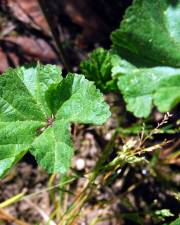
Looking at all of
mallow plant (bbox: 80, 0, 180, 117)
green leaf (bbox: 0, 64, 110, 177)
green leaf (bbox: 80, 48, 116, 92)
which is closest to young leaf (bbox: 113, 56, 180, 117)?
mallow plant (bbox: 80, 0, 180, 117)

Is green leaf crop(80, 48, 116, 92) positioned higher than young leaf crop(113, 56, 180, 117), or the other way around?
green leaf crop(80, 48, 116, 92)

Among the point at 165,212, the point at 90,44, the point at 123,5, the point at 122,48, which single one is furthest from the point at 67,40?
the point at 165,212

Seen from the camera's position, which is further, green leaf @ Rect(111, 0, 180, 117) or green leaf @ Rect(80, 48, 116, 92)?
green leaf @ Rect(80, 48, 116, 92)

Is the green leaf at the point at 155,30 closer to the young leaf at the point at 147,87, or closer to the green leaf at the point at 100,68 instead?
the young leaf at the point at 147,87

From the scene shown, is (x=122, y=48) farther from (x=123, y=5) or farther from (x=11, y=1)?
(x=11, y=1)

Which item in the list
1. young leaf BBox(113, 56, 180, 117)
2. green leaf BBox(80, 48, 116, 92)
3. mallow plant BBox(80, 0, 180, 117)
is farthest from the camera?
green leaf BBox(80, 48, 116, 92)

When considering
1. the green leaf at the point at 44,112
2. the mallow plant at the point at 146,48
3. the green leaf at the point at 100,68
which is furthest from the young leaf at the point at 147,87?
the green leaf at the point at 100,68

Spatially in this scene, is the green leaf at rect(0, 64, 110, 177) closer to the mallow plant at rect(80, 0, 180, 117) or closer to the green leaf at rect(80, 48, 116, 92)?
the mallow plant at rect(80, 0, 180, 117)

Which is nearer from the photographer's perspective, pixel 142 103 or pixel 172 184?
pixel 142 103
